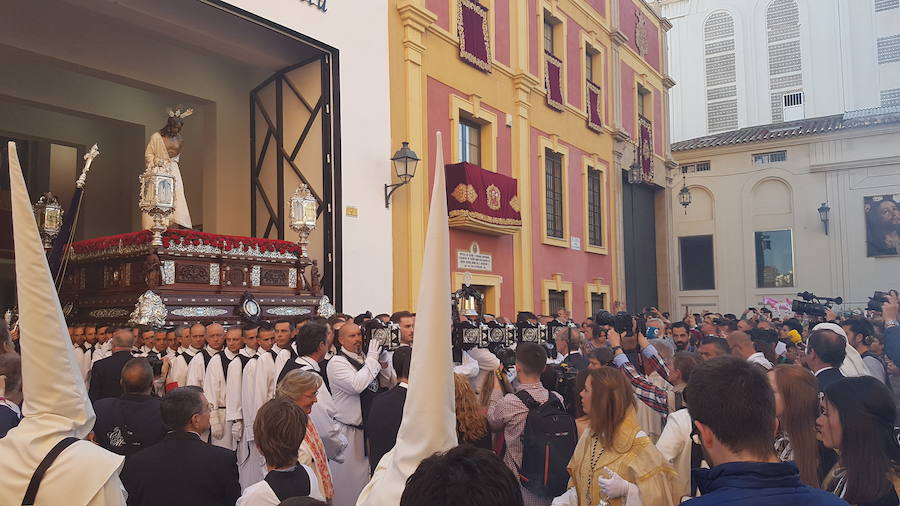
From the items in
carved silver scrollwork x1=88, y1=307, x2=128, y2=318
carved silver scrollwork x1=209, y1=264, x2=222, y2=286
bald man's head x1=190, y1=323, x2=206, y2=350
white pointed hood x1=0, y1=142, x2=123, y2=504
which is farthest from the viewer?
carved silver scrollwork x1=209, y1=264, x2=222, y2=286

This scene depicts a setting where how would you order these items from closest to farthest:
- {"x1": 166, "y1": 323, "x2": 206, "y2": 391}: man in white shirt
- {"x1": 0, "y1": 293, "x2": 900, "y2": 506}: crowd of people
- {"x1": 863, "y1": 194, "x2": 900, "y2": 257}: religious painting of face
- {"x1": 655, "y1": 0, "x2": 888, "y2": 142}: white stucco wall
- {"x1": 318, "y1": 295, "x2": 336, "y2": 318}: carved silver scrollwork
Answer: {"x1": 0, "y1": 293, "x2": 900, "y2": 506}: crowd of people < {"x1": 166, "y1": 323, "x2": 206, "y2": 391}: man in white shirt < {"x1": 318, "y1": 295, "x2": 336, "y2": 318}: carved silver scrollwork < {"x1": 863, "y1": 194, "x2": 900, "y2": 257}: religious painting of face < {"x1": 655, "y1": 0, "x2": 888, "y2": 142}: white stucco wall

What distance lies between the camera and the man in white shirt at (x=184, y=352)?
7797 millimetres

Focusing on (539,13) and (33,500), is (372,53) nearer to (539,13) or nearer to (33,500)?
(539,13)

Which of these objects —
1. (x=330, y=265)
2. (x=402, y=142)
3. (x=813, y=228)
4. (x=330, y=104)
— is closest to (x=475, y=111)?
(x=402, y=142)

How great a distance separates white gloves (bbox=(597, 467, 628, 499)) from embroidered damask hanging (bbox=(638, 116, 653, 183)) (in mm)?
23038

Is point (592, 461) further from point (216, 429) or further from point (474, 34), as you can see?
point (474, 34)

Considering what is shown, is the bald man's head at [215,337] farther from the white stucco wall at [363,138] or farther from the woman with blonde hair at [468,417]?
the white stucco wall at [363,138]

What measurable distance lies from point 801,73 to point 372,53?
27737mm

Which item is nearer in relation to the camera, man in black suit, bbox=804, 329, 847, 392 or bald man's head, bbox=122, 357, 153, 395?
bald man's head, bbox=122, 357, 153, 395

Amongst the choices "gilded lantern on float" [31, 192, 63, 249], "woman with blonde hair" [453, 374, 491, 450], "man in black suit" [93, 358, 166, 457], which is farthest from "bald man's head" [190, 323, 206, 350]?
"gilded lantern on float" [31, 192, 63, 249]

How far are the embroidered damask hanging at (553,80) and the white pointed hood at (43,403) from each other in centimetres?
1799

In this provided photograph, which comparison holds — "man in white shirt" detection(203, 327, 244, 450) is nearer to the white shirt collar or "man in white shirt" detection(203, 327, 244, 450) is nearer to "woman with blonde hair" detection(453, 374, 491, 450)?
the white shirt collar

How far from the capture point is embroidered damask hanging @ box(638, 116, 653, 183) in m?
25.9

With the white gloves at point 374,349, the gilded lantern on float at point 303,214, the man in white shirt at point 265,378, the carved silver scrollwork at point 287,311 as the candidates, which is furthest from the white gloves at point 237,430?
the gilded lantern on float at point 303,214
